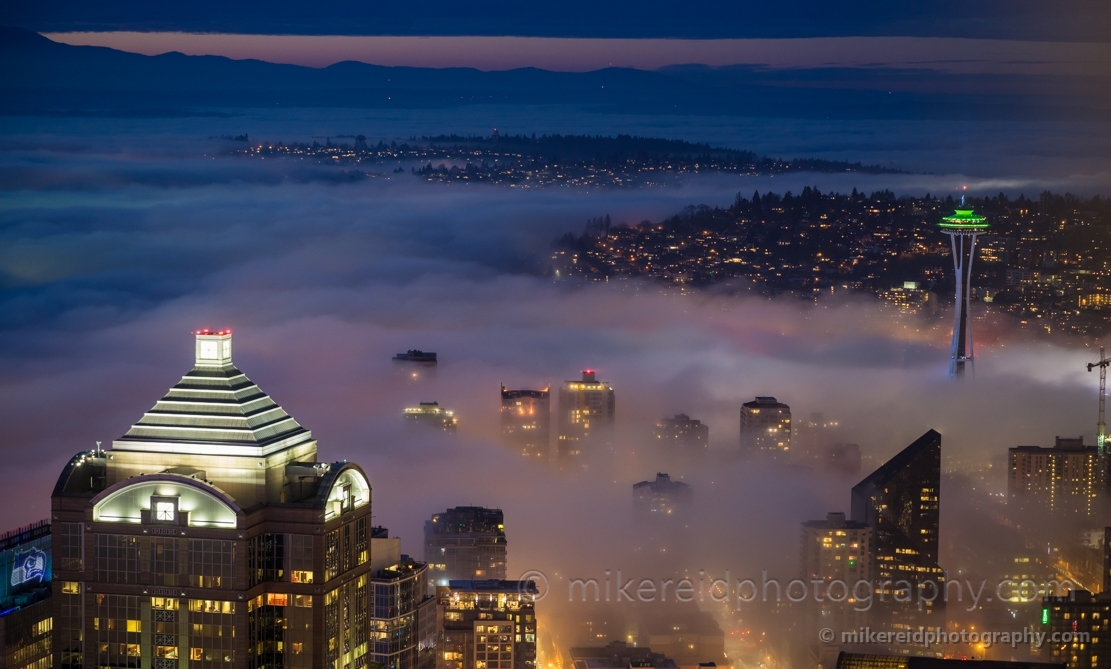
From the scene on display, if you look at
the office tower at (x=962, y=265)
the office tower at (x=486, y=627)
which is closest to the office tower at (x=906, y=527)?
the office tower at (x=962, y=265)

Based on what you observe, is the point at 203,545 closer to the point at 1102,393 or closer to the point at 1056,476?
the point at 1056,476

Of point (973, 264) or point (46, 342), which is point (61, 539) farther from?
point (973, 264)

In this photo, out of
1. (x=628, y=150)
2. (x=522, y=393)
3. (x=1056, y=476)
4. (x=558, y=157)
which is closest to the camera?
(x=558, y=157)

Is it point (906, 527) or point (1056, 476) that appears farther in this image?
point (1056, 476)

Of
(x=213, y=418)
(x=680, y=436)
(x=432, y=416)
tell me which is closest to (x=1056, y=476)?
(x=680, y=436)

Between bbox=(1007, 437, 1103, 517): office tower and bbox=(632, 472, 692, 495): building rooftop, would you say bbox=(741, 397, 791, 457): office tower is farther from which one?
bbox=(1007, 437, 1103, 517): office tower
